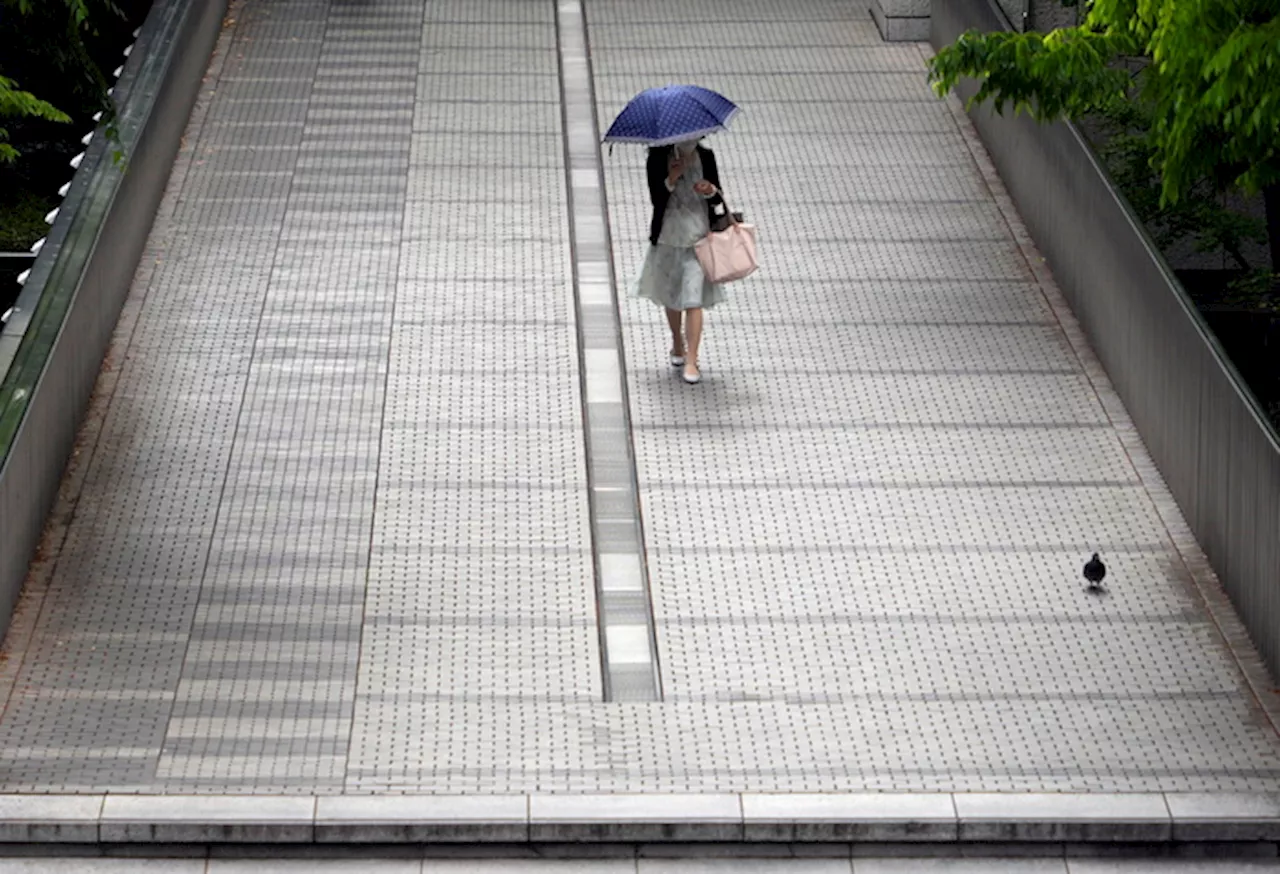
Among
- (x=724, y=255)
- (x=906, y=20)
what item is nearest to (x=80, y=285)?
(x=724, y=255)

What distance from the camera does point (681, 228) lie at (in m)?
14.2

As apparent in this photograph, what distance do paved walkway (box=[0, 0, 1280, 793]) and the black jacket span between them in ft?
3.64

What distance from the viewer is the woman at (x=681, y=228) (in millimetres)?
14117

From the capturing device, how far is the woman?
14.1 m

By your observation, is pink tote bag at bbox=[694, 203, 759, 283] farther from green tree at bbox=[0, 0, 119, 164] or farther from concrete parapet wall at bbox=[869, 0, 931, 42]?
concrete parapet wall at bbox=[869, 0, 931, 42]

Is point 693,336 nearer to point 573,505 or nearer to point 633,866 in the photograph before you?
point 573,505

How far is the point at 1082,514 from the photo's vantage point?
13.0m

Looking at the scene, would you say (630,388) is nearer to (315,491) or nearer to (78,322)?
(315,491)

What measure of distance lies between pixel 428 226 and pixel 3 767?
713 centimetres

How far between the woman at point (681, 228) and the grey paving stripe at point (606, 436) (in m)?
0.64

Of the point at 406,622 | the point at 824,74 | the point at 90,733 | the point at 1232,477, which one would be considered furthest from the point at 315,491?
the point at 824,74

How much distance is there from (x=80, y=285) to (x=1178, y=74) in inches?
256

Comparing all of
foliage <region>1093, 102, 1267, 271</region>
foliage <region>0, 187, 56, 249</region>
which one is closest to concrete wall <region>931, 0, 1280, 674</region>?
foliage <region>1093, 102, 1267, 271</region>

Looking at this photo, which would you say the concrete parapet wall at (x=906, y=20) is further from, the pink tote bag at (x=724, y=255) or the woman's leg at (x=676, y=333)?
the pink tote bag at (x=724, y=255)
